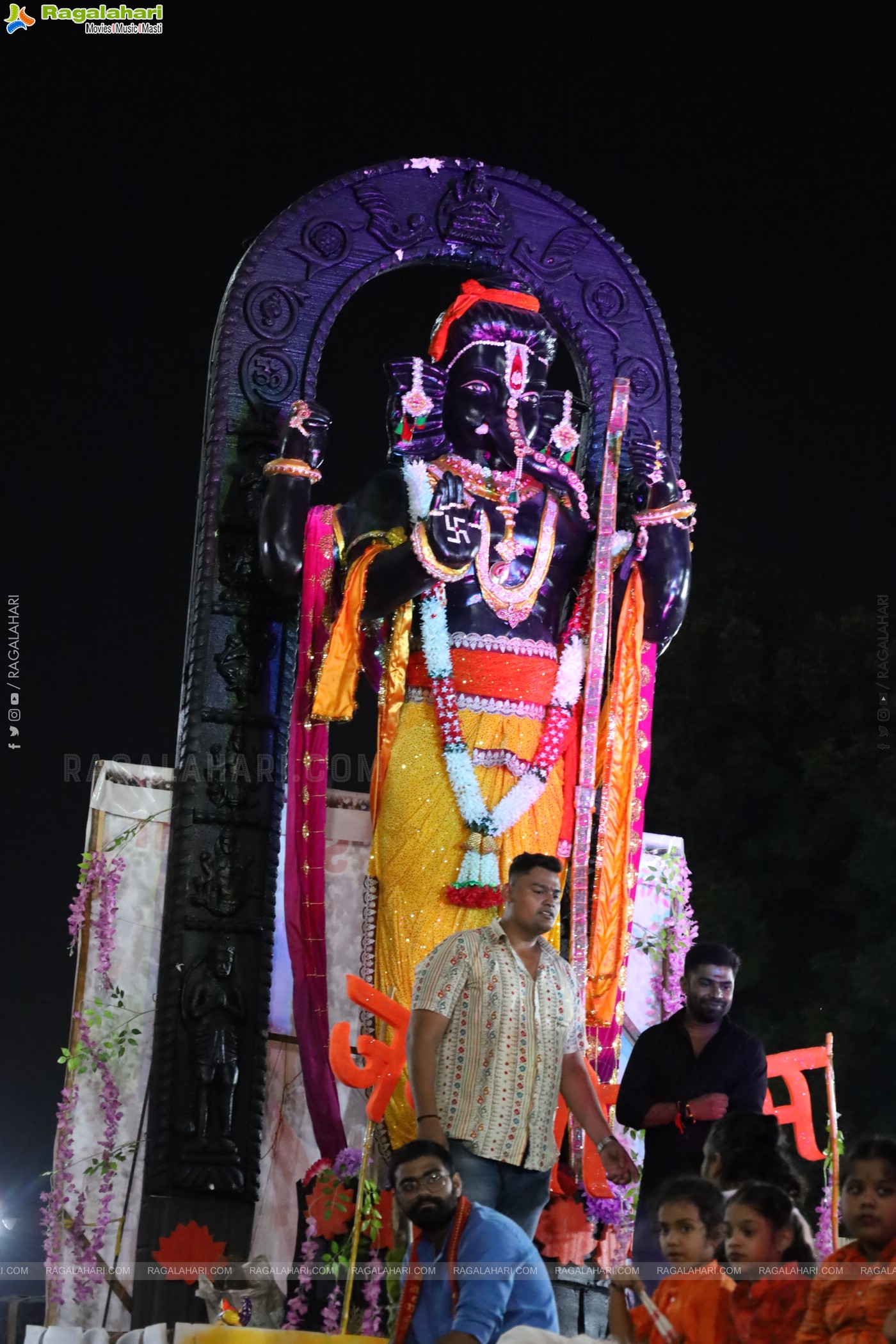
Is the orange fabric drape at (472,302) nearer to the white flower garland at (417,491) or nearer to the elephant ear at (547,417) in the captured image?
the elephant ear at (547,417)

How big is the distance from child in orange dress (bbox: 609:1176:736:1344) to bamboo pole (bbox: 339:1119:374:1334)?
154 centimetres

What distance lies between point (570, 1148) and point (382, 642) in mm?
2070

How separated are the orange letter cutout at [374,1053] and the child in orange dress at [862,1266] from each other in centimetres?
246

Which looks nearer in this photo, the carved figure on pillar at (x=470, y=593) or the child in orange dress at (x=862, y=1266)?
the child in orange dress at (x=862, y=1266)

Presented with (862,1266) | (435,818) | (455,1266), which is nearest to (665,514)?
(435,818)

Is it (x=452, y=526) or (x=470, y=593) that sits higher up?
(x=452, y=526)

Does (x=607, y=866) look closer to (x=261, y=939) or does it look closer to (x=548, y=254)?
(x=261, y=939)

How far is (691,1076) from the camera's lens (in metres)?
5.64

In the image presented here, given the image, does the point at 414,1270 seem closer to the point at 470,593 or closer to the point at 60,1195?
the point at 60,1195

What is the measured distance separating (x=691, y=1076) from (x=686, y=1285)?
152 centimetres

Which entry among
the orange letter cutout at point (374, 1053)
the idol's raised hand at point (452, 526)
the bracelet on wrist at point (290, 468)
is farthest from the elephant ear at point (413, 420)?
the orange letter cutout at point (374, 1053)

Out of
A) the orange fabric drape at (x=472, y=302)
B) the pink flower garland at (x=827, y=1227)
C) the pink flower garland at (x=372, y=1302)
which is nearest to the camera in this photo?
the pink flower garland at (x=372, y=1302)

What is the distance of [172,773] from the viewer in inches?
291

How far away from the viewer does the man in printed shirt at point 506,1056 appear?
5191 millimetres
